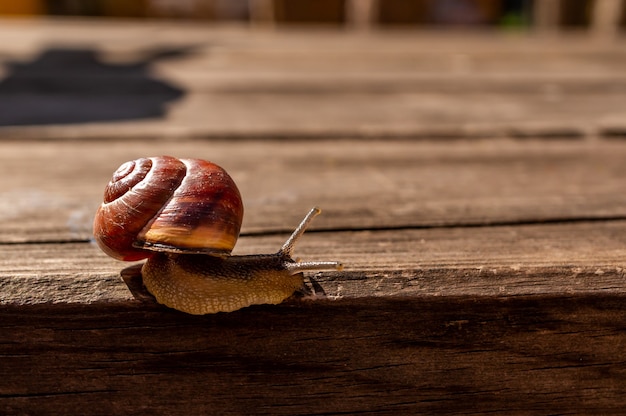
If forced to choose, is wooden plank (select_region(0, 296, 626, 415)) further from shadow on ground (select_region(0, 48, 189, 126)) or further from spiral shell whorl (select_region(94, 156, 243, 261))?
shadow on ground (select_region(0, 48, 189, 126))

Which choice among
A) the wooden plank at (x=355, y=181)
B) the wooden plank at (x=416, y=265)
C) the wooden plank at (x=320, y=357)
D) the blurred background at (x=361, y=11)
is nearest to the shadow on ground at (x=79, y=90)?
the wooden plank at (x=355, y=181)

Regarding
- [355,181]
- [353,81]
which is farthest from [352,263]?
[353,81]

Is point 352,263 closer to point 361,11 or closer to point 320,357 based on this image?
point 320,357

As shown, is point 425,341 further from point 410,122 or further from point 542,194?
point 410,122

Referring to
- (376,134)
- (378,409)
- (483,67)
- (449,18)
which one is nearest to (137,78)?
(376,134)

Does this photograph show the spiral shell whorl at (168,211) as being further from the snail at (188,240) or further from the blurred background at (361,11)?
the blurred background at (361,11)

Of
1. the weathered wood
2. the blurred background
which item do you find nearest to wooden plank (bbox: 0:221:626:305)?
the weathered wood

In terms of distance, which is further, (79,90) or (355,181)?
(79,90)
